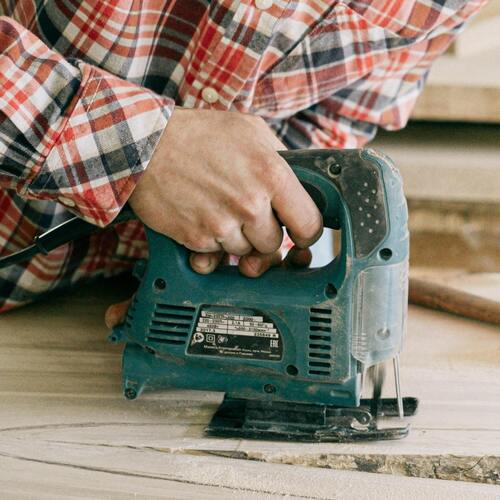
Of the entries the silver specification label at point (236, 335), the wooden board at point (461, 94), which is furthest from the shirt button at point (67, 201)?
the wooden board at point (461, 94)

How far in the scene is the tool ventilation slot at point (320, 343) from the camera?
3.29 feet

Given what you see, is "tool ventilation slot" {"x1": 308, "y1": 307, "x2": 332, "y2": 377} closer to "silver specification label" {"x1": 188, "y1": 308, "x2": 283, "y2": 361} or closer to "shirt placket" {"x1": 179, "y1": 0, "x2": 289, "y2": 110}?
"silver specification label" {"x1": 188, "y1": 308, "x2": 283, "y2": 361}

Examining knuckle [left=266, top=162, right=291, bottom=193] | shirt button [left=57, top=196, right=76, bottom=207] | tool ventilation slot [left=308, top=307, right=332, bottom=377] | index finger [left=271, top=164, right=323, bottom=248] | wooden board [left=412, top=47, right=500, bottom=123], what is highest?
knuckle [left=266, top=162, right=291, bottom=193]

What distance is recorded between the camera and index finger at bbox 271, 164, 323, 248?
1.00 meters

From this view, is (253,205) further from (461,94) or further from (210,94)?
(461,94)

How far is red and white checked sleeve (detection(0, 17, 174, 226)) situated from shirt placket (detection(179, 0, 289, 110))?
0.15 metres

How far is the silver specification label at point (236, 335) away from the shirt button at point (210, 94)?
32cm

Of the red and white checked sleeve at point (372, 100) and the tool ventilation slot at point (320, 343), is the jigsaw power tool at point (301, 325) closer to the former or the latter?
the tool ventilation slot at point (320, 343)

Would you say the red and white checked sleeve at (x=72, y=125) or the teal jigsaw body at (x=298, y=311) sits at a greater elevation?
the red and white checked sleeve at (x=72, y=125)

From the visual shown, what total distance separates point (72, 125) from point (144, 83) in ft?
0.77

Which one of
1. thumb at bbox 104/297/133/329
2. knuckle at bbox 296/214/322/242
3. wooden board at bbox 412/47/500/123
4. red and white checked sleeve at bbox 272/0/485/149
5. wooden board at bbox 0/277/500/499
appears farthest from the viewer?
wooden board at bbox 412/47/500/123

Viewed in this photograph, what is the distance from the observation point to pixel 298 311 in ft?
3.33

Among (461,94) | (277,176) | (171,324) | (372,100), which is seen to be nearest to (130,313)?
(171,324)

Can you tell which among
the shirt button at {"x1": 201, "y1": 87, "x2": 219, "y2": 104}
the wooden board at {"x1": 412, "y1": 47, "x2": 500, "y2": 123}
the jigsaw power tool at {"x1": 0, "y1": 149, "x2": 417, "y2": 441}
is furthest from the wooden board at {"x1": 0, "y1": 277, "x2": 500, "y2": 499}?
the wooden board at {"x1": 412, "y1": 47, "x2": 500, "y2": 123}
